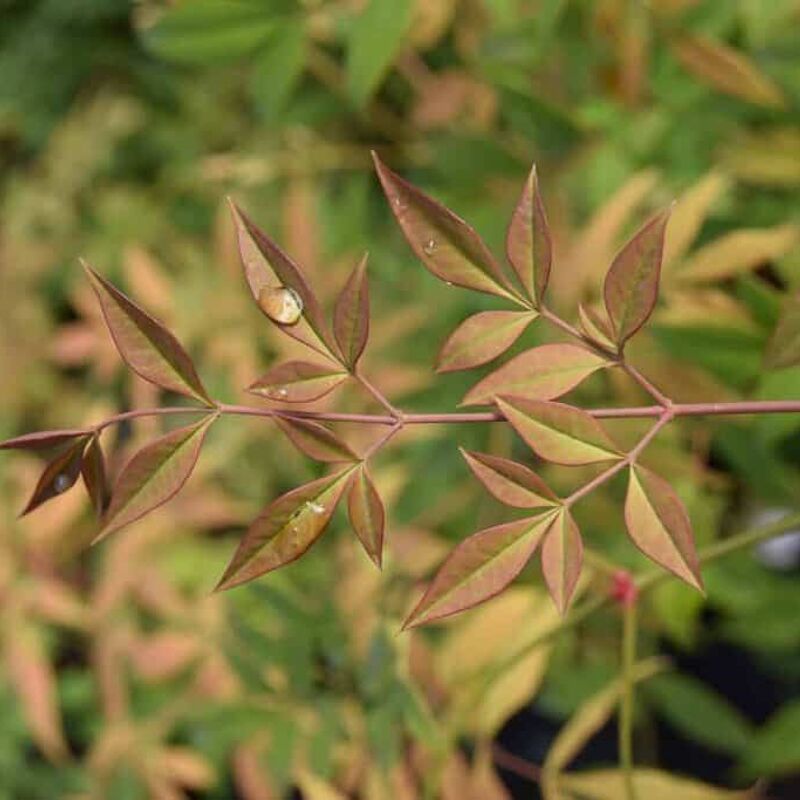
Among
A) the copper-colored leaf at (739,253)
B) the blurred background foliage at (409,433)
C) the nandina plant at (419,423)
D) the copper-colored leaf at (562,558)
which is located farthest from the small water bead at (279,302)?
the copper-colored leaf at (739,253)

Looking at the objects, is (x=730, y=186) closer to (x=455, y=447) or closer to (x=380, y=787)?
(x=455, y=447)

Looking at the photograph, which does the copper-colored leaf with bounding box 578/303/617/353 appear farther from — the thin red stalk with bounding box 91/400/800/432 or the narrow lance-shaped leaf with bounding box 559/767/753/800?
the narrow lance-shaped leaf with bounding box 559/767/753/800

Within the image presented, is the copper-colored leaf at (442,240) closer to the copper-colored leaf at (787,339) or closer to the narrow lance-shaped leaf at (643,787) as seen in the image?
the copper-colored leaf at (787,339)

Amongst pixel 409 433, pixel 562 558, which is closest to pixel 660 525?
pixel 562 558

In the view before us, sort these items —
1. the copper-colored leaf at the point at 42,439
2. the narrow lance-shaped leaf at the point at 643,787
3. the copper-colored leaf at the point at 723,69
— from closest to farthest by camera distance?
the copper-colored leaf at the point at 42,439
the narrow lance-shaped leaf at the point at 643,787
the copper-colored leaf at the point at 723,69

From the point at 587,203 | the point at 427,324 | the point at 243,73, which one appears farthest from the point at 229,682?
the point at 243,73

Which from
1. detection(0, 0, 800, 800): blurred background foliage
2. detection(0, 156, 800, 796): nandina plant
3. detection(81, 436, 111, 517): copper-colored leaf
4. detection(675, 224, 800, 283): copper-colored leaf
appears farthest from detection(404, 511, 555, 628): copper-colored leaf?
detection(675, 224, 800, 283): copper-colored leaf

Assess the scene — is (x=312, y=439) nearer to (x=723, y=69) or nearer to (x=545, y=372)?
(x=545, y=372)
